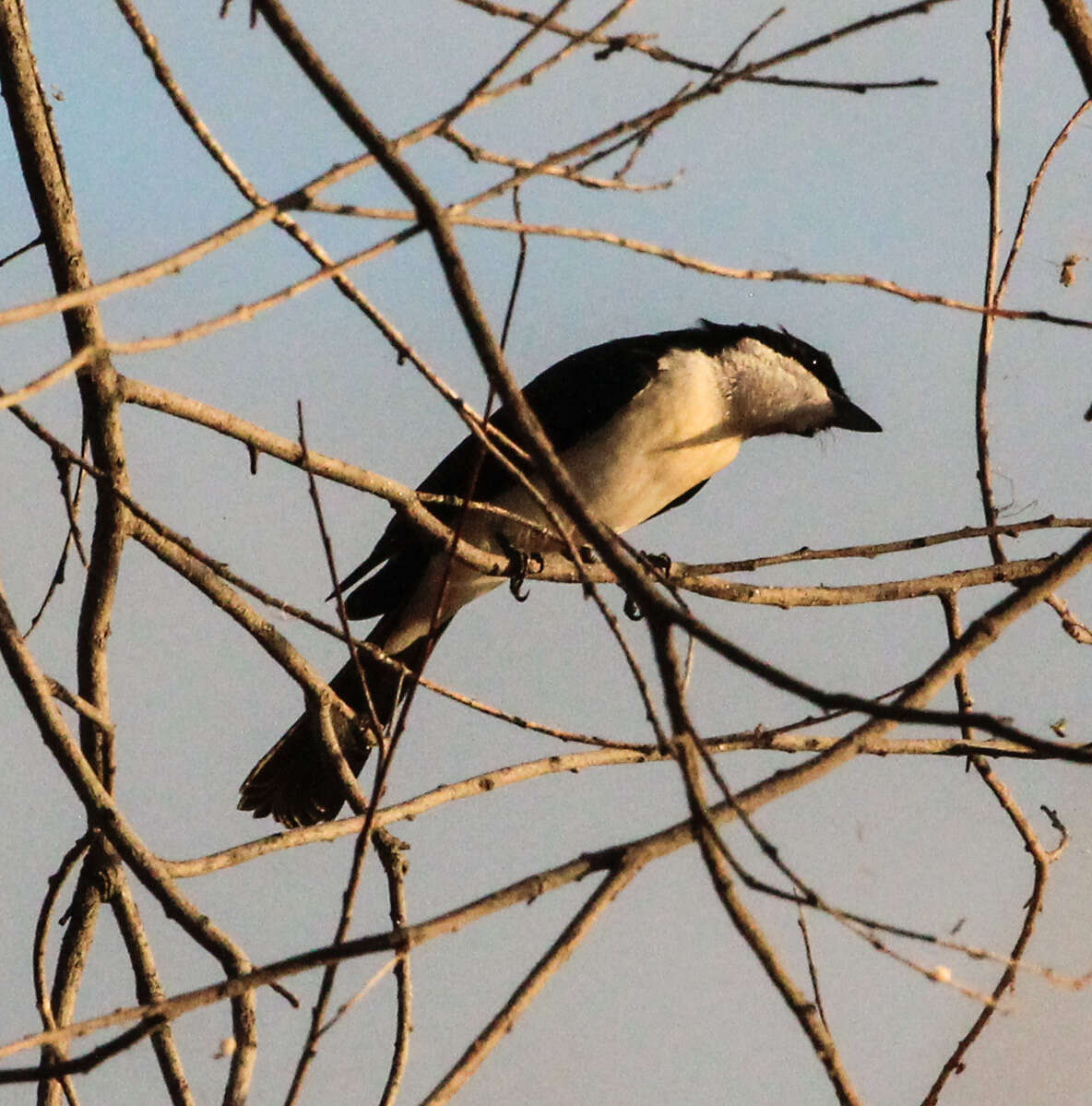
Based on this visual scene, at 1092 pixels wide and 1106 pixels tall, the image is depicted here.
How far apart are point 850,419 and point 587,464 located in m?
1.34

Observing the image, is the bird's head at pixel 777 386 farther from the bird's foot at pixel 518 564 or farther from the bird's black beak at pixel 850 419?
the bird's foot at pixel 518 564

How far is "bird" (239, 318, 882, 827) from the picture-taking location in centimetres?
530

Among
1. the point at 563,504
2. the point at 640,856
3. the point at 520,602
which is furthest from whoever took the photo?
the point at 520,602

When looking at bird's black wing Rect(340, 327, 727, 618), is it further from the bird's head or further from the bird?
the bird's head

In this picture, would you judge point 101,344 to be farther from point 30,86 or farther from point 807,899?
point 30,86

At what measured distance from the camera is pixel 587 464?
5.49m

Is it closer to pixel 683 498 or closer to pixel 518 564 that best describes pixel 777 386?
pixel 683 498

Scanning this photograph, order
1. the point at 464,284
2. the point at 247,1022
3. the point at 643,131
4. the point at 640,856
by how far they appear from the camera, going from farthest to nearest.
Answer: the point at 247,1022 → the point at 643,131 → the point at 640,856 → the point at 464,284

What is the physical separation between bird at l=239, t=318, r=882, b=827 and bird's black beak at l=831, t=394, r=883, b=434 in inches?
15.6

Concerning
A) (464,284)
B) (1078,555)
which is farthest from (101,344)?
(1078,555)

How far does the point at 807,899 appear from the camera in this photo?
1.85m

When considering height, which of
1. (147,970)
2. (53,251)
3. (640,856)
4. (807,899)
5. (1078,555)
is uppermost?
(53,251)

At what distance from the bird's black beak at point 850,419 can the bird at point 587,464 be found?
40 cm

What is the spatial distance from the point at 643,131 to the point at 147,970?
1.84 meters
